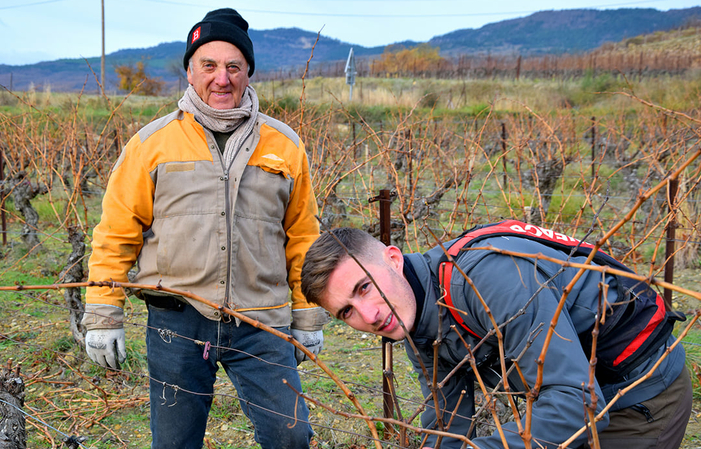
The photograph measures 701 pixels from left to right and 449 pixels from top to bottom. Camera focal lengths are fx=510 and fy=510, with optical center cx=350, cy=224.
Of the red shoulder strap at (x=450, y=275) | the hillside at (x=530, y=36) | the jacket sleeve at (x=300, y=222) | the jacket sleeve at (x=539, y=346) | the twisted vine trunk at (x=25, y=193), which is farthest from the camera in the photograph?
the hillside at (x=530, y=36)

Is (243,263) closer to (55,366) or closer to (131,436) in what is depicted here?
(131,436)

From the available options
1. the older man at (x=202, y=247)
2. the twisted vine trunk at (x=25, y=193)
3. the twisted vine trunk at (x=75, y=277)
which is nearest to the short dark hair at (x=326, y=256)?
the older man at (x=202, y=247)

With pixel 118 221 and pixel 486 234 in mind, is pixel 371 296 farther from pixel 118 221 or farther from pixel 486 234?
pixel 118 221

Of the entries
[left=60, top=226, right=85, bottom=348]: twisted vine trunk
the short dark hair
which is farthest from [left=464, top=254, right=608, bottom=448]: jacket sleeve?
[left=60, top=226, right=85, bottom=348]: twisted vine trunk

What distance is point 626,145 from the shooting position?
11.1m

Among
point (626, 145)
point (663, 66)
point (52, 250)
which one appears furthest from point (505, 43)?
point (52, 250)

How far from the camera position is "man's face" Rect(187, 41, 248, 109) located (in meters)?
1.96

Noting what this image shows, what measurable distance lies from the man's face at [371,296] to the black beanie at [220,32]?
1.12m

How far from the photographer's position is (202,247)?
6.18 ft

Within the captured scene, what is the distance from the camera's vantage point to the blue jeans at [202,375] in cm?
189

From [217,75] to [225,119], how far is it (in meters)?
0.17

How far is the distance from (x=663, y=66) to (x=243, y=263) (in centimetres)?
2990

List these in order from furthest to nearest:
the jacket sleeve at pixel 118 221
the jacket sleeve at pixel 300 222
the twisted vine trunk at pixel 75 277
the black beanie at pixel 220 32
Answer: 1. the twisted vine trunk at pixel 75 277
2. the jacket sleeve at pixel 300 222
3. the black beanie at pixel 220 32
4. the jacket sleeve at pixel 118 221

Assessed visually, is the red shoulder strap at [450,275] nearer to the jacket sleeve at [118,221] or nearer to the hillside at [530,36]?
the jacket sleeve at [118,221]
